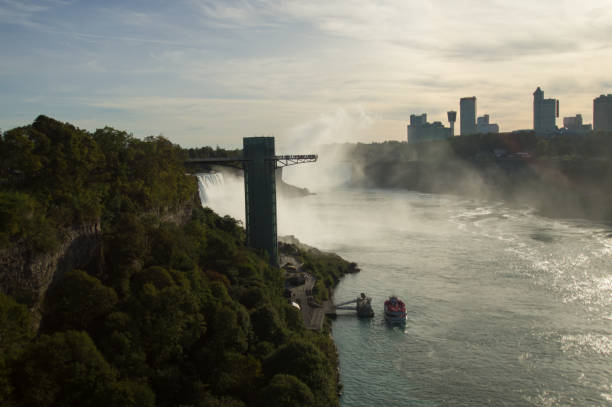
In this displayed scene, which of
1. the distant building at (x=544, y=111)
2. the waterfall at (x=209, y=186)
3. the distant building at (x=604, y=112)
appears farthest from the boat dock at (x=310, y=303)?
the distant building at (x=544, y=111)

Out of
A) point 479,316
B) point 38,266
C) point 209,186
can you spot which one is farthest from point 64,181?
point 209,186

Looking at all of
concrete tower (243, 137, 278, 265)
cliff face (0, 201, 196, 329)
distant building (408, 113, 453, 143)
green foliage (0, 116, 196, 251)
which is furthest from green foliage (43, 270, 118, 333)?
distant building (408, 113, 453, 143)

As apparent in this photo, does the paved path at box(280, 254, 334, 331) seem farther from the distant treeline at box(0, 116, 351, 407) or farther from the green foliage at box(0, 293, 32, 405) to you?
the green foliage at box(0, 293, 32, 405)

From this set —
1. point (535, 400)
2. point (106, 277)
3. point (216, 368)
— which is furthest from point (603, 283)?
point (106, 277)

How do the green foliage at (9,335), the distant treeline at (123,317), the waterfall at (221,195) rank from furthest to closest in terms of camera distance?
the waterfall at (221,195), the distant treeline at (123,317), the green foliage at (9,335)

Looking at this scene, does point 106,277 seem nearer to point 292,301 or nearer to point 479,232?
point 292,301

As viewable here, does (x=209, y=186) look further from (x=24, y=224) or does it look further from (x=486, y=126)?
(x=486, y=126)

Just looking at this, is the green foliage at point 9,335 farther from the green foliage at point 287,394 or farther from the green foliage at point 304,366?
the green foliage at point 304,366
